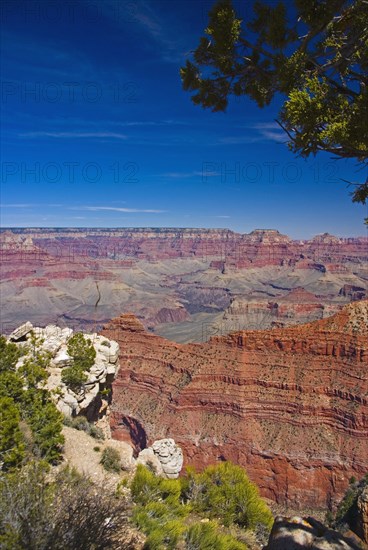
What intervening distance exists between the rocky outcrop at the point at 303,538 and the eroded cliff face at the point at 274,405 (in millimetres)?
33407

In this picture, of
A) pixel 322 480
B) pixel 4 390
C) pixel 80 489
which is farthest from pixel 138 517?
pixel 322 480

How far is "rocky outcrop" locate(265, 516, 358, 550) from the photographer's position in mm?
8289

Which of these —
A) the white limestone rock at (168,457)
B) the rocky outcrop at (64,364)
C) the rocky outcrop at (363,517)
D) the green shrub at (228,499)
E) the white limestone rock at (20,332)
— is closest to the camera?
the rocky outcrop at (363,517)

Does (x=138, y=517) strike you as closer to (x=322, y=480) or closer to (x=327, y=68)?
(x=327, y=68)

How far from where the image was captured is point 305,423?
135ft

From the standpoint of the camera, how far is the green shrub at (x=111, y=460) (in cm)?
1441

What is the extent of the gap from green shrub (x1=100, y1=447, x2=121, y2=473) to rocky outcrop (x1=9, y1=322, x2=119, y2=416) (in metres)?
4.08

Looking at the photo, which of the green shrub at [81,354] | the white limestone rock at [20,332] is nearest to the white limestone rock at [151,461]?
the green shrub at [81,354]

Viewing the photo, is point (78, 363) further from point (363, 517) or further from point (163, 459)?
point (363, 517)

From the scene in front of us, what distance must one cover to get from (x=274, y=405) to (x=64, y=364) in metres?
30.2

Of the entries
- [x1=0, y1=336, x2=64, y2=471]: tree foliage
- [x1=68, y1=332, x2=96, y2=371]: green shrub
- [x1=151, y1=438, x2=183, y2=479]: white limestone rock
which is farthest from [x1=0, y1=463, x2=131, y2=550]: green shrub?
[x1=68, y1=332, x2=96, y2=371]: green shrub

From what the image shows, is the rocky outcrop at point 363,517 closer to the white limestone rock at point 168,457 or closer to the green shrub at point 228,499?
the green shrub at point 228,499

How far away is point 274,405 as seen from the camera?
43.4 m

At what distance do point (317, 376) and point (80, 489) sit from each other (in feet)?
135
